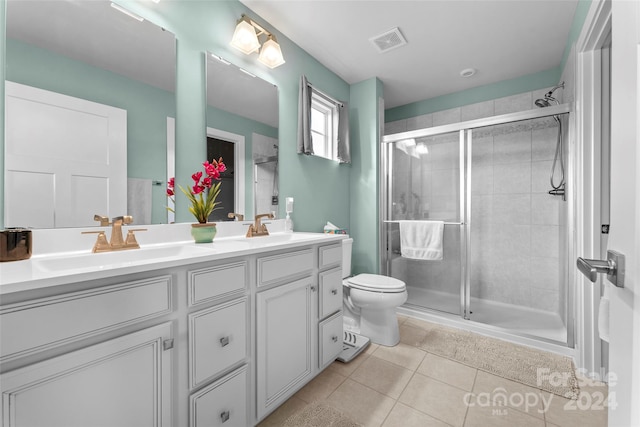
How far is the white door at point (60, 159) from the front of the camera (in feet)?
3.48

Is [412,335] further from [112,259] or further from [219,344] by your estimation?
[112,259]

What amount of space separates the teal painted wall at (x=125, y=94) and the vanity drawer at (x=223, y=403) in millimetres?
859

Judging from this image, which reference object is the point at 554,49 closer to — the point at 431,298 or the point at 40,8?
the point at 431,298

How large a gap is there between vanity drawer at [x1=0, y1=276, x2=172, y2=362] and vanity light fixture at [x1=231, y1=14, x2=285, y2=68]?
1.60 meters

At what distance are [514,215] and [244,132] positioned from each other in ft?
9.00

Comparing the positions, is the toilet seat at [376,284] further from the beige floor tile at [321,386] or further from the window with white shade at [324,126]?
the window with white shade at [324,126]

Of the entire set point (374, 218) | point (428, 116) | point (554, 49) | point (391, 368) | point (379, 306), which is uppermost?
point (554, 49)

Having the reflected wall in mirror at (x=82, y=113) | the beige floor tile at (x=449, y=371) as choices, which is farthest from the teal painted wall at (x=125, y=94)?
the beige floor tile at (x=449, y=371)

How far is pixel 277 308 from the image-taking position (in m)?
1.35

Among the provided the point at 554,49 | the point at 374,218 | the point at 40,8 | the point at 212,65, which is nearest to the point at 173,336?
the point at 40,8

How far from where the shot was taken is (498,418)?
1384mm

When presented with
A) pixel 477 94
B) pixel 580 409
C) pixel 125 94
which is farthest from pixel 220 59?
pixel 580 409

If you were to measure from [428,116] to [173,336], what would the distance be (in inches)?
136

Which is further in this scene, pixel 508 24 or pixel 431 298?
pixel 431 298
